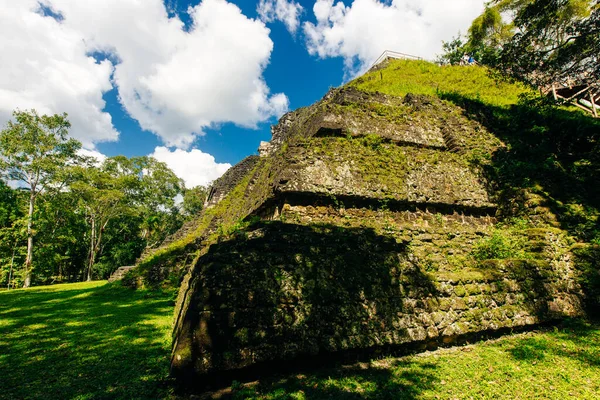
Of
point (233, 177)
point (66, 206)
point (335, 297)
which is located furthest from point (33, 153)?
point (335, 297)

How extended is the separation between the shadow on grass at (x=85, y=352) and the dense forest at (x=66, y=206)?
18.8 meters

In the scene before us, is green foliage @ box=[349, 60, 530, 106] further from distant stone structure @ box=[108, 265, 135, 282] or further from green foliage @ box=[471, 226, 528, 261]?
distant stone structure @ box=[108, 265, 135, 282]

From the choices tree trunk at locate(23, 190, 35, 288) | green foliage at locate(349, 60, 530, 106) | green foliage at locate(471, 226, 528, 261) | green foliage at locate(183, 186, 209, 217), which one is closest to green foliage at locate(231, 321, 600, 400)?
green foliage at locate(471, 226, 528, 261)

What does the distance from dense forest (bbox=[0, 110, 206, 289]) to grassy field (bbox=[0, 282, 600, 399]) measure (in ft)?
73.7

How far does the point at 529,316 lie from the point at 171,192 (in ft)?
135

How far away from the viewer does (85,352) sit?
186 inches

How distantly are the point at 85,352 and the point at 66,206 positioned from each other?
27.6 m

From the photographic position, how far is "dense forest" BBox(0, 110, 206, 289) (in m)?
21.3

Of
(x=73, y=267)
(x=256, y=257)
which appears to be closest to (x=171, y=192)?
(x=73, y=267)

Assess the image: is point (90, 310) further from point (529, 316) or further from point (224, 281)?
point (529, 316)

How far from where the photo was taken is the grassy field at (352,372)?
3209 millimetres

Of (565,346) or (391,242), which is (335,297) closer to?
(391,242)

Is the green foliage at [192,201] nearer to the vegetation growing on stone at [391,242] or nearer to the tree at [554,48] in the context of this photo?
the vegetation growing on stone at [391,242]

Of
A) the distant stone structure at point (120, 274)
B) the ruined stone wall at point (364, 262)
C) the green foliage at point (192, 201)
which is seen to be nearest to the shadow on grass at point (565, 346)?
the ruined stone wall at point (364, 262)
